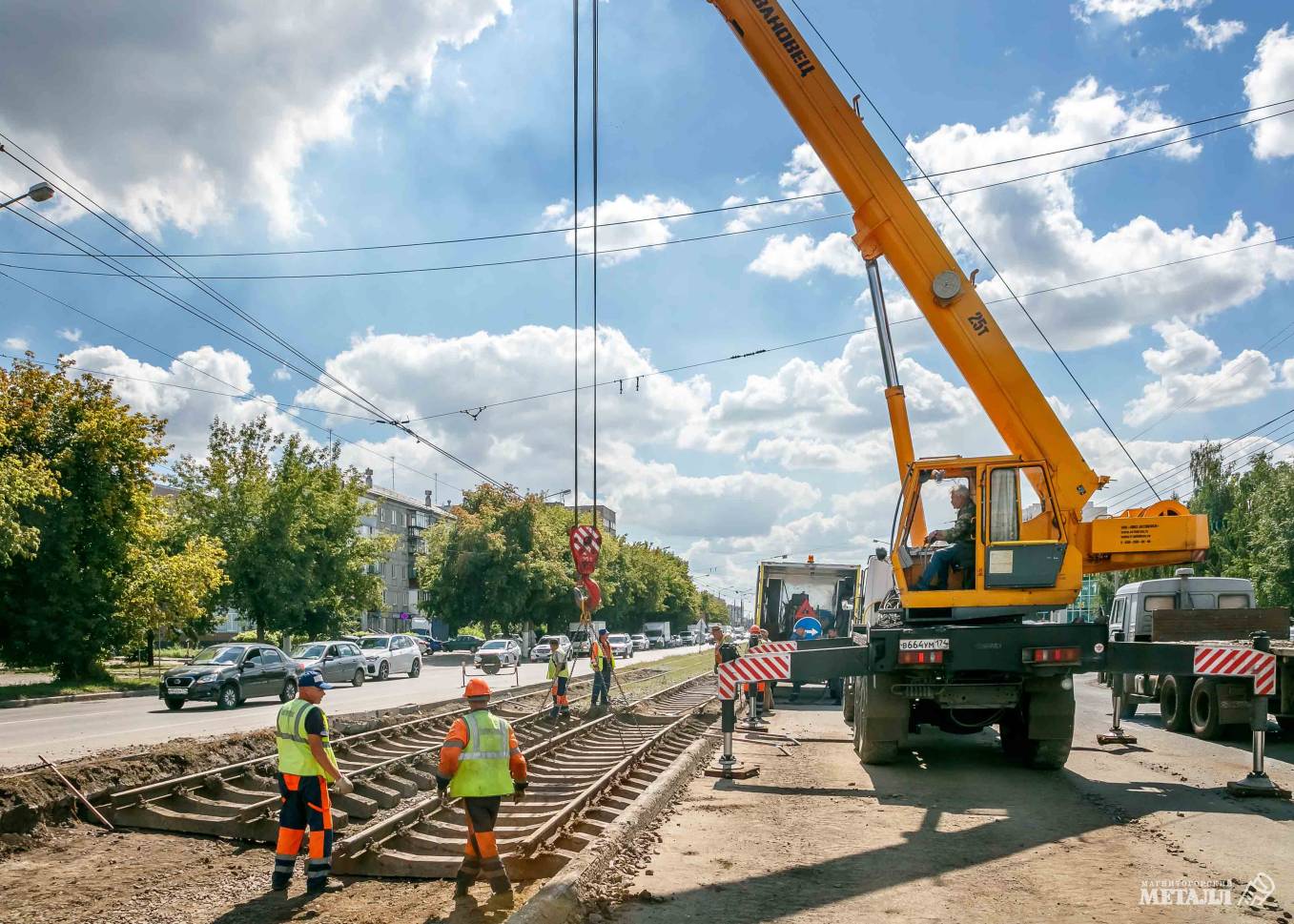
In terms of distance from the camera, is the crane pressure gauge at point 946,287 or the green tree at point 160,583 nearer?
the crane pressure gauge at point 946,287

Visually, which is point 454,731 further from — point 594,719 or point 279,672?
point 279,672

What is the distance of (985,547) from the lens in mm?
11266

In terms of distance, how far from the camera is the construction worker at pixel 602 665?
1872 centimetres

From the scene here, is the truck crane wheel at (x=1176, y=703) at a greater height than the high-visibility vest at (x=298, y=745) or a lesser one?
lesser

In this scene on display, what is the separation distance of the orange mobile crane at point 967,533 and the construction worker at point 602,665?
632 centimetres

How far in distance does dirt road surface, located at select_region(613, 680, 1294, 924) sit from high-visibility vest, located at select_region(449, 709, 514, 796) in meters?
1.11

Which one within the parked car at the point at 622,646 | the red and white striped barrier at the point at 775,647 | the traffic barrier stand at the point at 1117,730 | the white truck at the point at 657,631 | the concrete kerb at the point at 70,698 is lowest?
the white truck at the point at 657,631

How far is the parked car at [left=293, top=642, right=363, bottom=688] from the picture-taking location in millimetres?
32688

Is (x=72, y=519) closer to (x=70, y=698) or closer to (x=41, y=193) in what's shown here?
(x=70, y=698)

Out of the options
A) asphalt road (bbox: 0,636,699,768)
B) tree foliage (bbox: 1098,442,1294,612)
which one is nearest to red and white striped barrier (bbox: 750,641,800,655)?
asphalt road (bbox: 0,636,699,768)

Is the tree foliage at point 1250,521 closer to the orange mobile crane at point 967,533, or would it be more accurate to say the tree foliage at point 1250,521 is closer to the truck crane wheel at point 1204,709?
the truck crane wheel at point 1204,709

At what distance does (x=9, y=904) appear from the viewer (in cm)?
714

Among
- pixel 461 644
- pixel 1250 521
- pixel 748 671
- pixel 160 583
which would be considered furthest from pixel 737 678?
pixel 461 644
